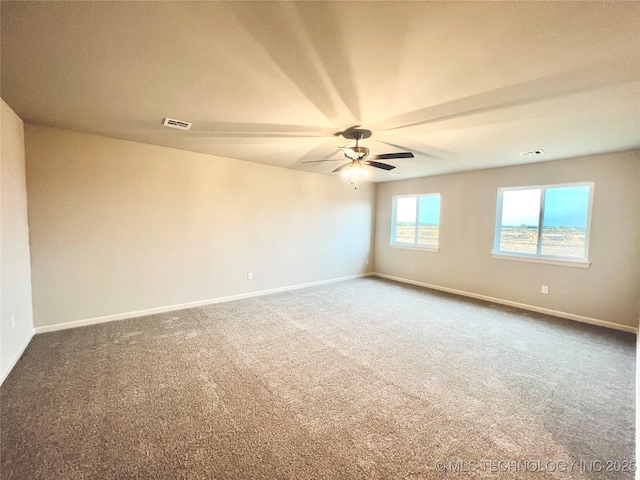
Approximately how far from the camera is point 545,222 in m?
4.42

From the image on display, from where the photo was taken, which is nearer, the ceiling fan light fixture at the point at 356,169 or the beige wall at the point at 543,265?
the ceiling fan light fixture at the point at 356,169

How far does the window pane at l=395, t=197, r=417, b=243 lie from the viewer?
20.7ft

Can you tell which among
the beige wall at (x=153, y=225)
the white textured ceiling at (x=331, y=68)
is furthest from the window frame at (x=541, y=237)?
the beige wall at (x=153, y=225)

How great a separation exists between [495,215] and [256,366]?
4.74 metres

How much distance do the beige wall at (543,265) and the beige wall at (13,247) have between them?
6235mm

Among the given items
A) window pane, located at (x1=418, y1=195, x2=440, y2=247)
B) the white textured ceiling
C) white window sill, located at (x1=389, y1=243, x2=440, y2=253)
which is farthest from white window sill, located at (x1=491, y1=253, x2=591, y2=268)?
the white textured ceiling

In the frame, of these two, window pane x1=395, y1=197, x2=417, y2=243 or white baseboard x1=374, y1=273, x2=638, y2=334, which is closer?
white baseboard x1=374, y1=273, x2=638, y2=334

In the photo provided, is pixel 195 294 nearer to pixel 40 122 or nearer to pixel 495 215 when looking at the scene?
pixel 40 122

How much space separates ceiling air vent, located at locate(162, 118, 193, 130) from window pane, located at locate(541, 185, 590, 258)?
541 cm

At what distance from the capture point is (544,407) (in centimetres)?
208

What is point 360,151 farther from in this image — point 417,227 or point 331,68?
point 417,227

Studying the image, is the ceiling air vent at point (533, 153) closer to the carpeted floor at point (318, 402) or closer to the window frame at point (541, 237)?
the window frame at point (541, 237)

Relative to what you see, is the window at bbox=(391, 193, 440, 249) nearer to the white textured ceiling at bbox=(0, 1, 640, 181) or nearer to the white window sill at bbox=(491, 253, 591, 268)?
the white window sill at bbox=(491, 253, 591, 268)

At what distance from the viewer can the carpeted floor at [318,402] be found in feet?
5.17
